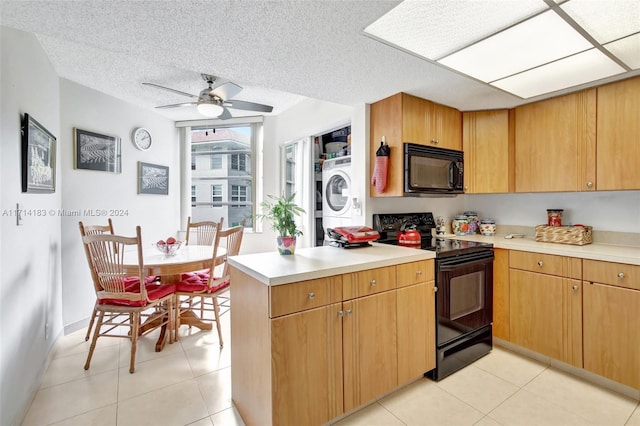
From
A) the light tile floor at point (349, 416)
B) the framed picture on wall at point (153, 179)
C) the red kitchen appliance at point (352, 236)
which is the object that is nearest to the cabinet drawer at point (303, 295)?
the red kitchen appliance at point (352, 236)

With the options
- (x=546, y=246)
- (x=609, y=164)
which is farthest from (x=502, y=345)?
(x=609, y=164)

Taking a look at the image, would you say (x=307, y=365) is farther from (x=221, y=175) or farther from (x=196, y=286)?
(x=221, y=175)

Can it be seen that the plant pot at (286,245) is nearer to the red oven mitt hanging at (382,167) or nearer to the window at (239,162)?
the red oven mitt hanging at (382,167)

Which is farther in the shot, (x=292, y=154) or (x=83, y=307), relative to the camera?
(x=292, y=154)

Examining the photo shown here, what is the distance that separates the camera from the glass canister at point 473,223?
308cm

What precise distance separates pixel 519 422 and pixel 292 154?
3.42 meters

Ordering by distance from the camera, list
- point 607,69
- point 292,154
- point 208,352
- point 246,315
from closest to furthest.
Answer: point 246,315 → point 607,69 → point 208,352 → point 292,154

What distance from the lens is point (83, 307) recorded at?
10.1ft

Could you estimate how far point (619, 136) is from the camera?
209 cm

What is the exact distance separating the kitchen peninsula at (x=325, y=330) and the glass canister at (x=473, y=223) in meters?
1.30

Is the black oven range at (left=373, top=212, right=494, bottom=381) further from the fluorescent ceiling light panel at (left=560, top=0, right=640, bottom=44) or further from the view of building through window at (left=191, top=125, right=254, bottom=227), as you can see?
the view of building through window at (left=191, top=125, right=254, bottom=227)

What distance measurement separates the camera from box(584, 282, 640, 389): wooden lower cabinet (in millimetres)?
1856

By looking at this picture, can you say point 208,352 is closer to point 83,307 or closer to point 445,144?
point 83,307

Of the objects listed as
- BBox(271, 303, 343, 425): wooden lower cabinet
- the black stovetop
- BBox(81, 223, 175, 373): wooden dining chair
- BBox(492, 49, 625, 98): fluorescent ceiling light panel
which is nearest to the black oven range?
the black stovetop
